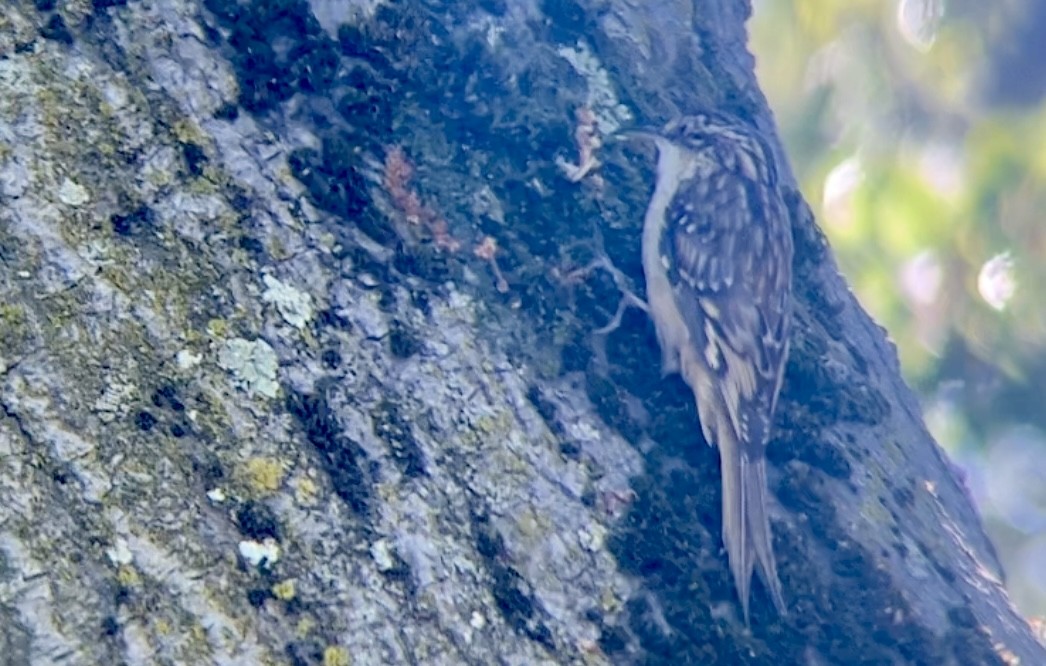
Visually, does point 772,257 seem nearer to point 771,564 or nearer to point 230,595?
point 771,564

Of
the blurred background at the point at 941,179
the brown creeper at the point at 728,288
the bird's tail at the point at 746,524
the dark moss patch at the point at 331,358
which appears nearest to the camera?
the dark moss patch at the point at 331,358

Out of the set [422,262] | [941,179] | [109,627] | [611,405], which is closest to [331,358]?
[422,262]

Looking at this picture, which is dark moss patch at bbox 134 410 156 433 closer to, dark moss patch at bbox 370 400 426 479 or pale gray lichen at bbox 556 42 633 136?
dark moss patch at bbox 370 400 426 479

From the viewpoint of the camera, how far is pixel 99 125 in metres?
1.68

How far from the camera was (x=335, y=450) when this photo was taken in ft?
5.72

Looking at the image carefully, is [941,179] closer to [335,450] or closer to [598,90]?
[598,90]

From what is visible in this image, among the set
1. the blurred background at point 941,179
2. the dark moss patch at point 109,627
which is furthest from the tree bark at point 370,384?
the blurred background at point 941,179

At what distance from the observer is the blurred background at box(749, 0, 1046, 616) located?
4.40m

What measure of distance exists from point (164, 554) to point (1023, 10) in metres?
4.00

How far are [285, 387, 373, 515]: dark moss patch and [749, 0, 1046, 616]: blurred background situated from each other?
10.8 feet

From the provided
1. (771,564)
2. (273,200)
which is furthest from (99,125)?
(771,564)

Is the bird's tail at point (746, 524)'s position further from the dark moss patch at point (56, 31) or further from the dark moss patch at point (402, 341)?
the dark moss patch at point (56, 31)

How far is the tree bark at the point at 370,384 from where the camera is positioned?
1539 millimetres

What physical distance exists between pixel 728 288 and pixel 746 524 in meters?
0.98
